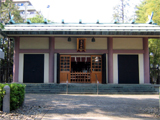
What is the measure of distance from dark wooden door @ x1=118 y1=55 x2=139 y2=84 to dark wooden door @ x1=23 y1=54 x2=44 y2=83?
19.4 feet

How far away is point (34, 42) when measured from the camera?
13117mm

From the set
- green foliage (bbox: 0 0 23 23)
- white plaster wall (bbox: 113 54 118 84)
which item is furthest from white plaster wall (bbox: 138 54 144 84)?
green foliage (bbox: 0 0 23 23)

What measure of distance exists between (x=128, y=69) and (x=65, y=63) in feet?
15.9

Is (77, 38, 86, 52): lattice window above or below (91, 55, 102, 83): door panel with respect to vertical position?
above

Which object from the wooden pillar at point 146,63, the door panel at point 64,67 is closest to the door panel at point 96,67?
the door panel at point 64,67

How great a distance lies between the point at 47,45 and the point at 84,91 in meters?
4.54

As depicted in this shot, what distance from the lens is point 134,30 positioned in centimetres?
1204

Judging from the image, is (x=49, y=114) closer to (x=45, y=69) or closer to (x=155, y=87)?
(x=45, y=69)

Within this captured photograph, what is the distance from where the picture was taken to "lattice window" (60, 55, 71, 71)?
13.5 m

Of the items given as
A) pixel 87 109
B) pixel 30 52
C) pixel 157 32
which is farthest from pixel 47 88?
pixel 157 32

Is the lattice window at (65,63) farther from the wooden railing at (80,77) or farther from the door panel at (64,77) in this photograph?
the wooden railing at (80,77)

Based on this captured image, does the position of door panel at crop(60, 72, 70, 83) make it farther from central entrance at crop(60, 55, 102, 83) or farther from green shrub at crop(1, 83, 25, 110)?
green shrub at crop(1, 83, 25, 110)

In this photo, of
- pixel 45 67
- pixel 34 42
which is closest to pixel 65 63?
pixel 45 67

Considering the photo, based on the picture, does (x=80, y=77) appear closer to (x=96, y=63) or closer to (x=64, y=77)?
(x=64, y=77)
